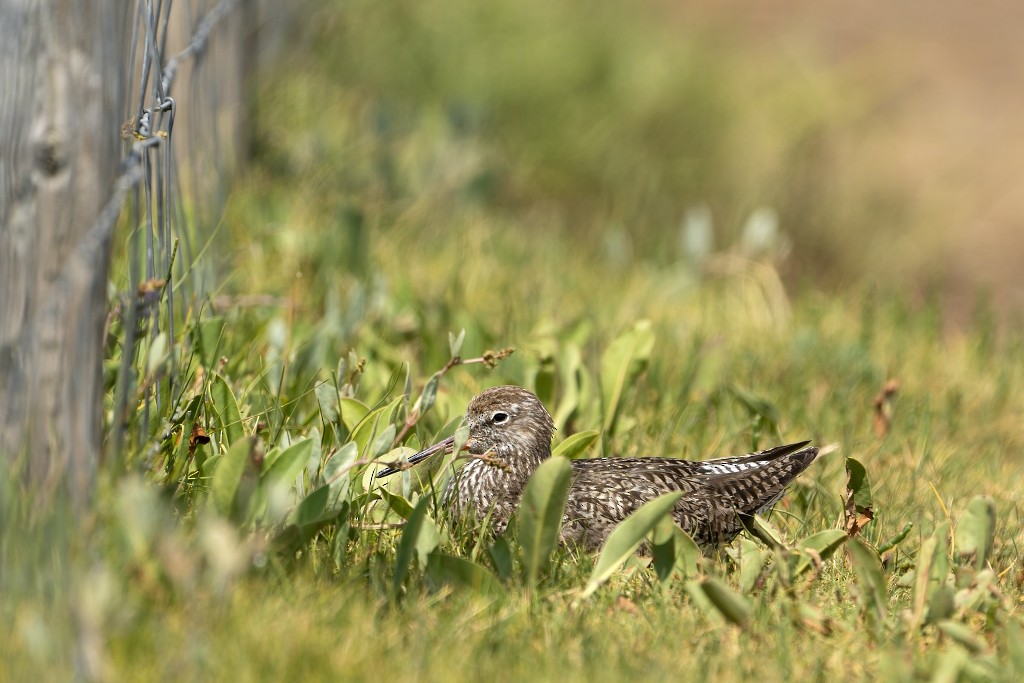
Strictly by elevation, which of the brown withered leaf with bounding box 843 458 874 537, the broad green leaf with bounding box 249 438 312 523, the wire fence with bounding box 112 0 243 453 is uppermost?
the wire fence with bounding box 112 0 243 453

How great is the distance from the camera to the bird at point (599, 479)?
12.6 feet

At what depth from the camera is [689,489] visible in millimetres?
4059

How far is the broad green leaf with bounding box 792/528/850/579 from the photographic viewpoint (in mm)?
3365

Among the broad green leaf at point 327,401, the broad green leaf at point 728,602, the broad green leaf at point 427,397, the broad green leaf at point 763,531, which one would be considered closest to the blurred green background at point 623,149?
the broad green leaf at point 327,401

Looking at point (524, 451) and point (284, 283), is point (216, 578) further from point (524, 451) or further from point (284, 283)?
point (284, 283)

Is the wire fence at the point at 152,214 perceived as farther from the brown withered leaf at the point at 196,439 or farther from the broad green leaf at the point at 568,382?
the broad green leaf at the point at 568,382

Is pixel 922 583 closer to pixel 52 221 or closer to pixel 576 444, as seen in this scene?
pixel 576 444

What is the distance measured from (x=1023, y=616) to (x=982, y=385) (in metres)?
2.71

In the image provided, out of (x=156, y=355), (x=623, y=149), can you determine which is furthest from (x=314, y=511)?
(x=623, y=149)

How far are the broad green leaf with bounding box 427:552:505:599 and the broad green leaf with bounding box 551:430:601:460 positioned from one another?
949mm

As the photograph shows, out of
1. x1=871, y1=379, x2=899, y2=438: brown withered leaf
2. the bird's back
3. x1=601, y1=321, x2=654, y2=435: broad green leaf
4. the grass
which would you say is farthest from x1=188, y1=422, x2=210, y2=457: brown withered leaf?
x1=871, y1=379, x2=899, y2=438: brown withered leaf

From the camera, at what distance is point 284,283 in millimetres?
5668

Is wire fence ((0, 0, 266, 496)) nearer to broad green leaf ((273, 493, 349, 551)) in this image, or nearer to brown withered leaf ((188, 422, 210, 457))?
broad green leaf ((273, 493, 349, 551))

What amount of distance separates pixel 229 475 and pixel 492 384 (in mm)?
1960
